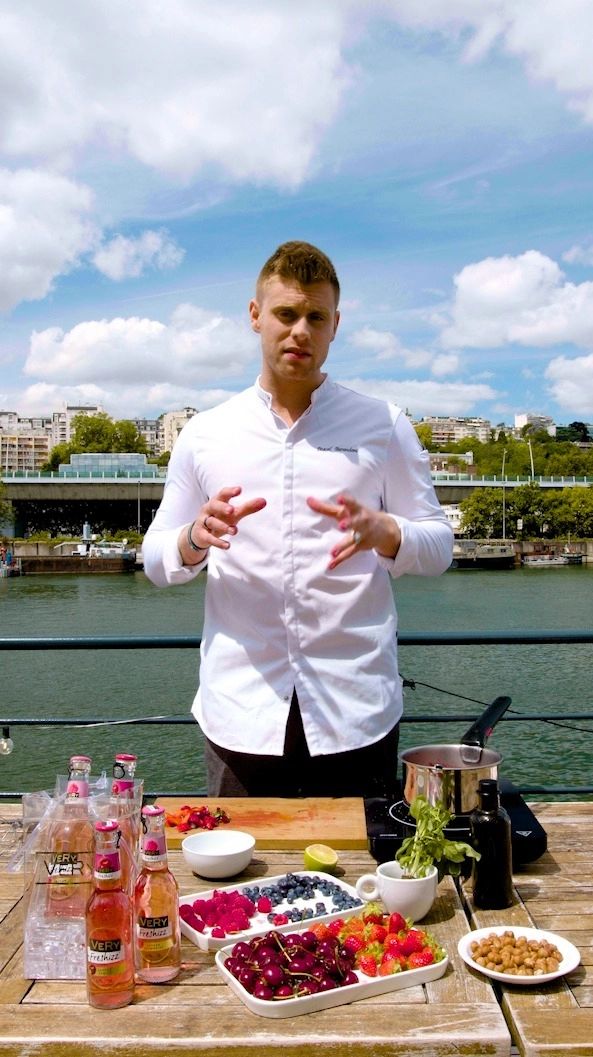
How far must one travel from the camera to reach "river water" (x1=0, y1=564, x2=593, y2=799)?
1281cm

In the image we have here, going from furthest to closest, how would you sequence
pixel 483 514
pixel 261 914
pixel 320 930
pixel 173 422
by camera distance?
1. pixel 173 422
2. pixel 483 514
3. pixel 261 914
4. pixel 320 930

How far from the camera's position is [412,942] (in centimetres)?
150

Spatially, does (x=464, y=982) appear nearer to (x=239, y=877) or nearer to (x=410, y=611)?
(x=239, y=877)

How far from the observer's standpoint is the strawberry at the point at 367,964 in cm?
145

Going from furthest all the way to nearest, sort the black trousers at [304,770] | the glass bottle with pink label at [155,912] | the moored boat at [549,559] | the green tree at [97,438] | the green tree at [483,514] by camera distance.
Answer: the green tree at [97,438]
the green tree at [483,514]
the moored boat at [549,559]
the black trousers at [304,770]
the glass bottle with pink label at [155,912]

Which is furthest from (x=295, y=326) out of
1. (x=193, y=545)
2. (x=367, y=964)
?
(x=367, y=964)

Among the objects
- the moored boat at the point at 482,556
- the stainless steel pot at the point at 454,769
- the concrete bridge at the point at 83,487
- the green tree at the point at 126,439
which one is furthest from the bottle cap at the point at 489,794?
the green tree at the point at 126,439

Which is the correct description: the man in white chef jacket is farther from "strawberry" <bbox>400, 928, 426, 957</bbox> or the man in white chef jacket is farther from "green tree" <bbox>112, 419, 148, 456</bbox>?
"green tree" <bbox>112, 419, 148, 456</bbox>

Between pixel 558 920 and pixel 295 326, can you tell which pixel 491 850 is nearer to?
pixel 558 920

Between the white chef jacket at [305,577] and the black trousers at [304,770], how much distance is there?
0.04 meters

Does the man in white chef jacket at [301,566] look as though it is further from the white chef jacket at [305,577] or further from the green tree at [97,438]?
the green tree at [97,438]

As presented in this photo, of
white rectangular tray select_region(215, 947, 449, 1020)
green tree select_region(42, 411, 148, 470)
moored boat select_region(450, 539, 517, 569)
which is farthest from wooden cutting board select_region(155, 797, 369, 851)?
green tree select_region(42, 411, 148, 470)

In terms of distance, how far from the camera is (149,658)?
→ 2075 cm

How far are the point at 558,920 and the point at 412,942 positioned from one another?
0.33m
